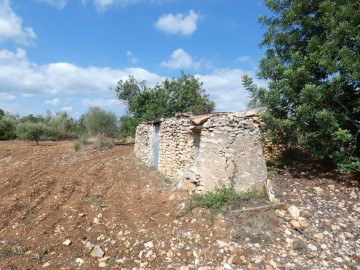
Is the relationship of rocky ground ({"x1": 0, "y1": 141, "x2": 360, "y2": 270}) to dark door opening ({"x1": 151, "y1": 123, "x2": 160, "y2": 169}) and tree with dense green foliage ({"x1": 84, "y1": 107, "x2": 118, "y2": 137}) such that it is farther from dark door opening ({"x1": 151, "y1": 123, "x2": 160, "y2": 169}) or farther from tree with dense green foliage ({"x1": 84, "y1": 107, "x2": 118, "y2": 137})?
tree with dense green foliage ({"x1": 84, "y1": 107, "x2": 118, "y2": 137})

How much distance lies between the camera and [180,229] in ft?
16.1

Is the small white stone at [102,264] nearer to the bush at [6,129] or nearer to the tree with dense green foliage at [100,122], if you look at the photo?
the tree with dense green foliage at [100,122]

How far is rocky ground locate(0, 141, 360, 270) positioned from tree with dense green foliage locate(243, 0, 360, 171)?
3.18 ft

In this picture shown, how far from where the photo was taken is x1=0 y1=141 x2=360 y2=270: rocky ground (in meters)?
4.11

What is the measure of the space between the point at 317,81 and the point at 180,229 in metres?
4.62

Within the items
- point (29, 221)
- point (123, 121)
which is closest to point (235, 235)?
point (29, 221)

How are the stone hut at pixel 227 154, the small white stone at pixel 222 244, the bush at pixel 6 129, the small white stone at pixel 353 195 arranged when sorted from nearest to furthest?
1. the small white stone at pixel 222 244
2. the small white stone at pixel 353 195
3. the stone hut at pixel 227 154
4. the bush at pixel 6 129

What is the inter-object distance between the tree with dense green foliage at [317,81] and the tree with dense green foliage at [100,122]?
15742mm

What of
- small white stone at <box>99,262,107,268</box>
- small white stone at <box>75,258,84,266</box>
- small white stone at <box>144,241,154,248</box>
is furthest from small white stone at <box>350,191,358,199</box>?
small white stone at <box>75,258,84,266</box>

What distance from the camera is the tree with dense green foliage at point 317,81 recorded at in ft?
18.5

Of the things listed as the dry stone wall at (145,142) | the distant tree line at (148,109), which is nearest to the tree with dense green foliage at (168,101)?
the distant tree line at (148,109)

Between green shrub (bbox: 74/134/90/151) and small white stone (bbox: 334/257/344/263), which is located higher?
green shrub (bbox: 74/134/90/151)

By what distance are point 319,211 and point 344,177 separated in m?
1.87

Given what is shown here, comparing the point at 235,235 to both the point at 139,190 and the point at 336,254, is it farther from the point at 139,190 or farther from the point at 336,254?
the point at 139,190
